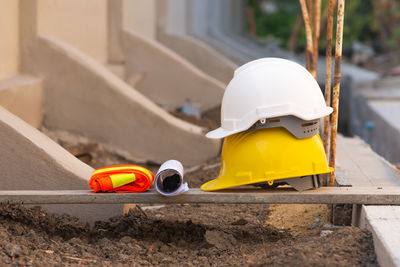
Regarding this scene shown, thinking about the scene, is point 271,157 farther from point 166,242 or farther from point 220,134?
point 166,242

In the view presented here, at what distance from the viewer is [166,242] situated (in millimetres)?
3838

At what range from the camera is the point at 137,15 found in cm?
987

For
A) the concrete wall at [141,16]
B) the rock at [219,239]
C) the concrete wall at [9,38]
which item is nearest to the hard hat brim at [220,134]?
the rock at [219,239]

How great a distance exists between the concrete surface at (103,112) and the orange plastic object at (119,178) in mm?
2422

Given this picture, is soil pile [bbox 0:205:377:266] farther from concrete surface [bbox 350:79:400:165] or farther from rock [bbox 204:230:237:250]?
concrete surface [bbox 350:79:400:165]

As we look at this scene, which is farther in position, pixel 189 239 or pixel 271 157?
pixel 189 239

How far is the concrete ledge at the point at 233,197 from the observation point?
12.1ft

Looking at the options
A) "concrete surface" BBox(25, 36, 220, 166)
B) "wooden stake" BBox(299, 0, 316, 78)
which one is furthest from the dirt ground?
"concrete surface" BBox(25, 36, 220, 166)

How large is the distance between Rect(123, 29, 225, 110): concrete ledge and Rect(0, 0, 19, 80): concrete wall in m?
2.88

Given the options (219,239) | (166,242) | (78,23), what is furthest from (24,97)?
(219,239)

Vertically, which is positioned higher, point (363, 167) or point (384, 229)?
point (384, 229)

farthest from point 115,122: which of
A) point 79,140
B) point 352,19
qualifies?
point 352,19

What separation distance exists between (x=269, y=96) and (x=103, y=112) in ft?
9.62

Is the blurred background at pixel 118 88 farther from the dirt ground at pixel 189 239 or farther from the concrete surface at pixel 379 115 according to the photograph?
the dirt ground at pixel 189 239
